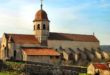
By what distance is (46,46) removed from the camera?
204ft

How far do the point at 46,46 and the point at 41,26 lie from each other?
5428 mm

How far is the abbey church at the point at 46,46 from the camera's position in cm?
5700

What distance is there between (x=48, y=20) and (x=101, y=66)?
755 inches

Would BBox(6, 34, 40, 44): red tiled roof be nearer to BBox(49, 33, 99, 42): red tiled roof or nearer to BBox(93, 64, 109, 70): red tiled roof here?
BBox(49, 33, 99, 42): red tiled roof

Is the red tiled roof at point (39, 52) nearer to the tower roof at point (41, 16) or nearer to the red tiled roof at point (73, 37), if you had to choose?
the red tiled roof at point (73, 37)

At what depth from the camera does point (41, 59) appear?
5584cm

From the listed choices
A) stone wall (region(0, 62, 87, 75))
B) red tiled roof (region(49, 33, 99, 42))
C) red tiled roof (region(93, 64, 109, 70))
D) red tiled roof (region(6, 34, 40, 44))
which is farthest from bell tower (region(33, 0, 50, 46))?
stone wall (region(0, 62, 87, 75))

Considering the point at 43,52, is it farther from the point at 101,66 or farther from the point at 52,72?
the point at 52,72

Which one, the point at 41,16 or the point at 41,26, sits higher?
the point at 41,16

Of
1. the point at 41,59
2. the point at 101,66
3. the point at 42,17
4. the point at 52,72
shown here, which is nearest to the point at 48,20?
the point at 42,17

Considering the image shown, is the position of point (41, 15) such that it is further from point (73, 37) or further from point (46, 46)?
point (73, 37)

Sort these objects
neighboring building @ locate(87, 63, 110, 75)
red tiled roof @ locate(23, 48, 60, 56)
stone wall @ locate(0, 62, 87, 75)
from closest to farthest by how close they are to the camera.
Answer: stone wall @ locate(0, 62, 87, 75)
neighboring building @ locate(87, 63, 110, 75)
red tiled roof @ locate(23, 48, 60, 56)

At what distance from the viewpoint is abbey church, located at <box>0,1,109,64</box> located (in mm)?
57000

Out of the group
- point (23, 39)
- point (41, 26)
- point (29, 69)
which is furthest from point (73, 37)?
point (29, 69)
